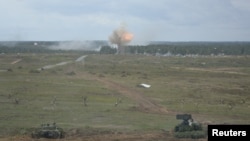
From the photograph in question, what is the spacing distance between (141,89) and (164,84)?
800 cm

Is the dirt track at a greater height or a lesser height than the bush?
lesser

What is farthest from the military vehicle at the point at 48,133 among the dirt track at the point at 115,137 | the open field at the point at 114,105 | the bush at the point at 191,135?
the bush at the point at 191,135

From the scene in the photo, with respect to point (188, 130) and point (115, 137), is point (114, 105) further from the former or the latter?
point (188, 130)

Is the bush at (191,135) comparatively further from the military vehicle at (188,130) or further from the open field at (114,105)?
Answer: the open field at (114,105)

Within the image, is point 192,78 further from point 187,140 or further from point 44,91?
point 187,140

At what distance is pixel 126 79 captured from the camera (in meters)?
65.9

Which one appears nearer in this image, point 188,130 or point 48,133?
point 48,133

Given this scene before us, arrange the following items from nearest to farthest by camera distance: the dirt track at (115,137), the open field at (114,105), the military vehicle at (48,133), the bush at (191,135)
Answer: the dirt track at (115,137) < the military vehicle at (48,133) < the bush at (191,135) < the open field at (114,105)

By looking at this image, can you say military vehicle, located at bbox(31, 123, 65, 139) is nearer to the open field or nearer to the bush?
the open field

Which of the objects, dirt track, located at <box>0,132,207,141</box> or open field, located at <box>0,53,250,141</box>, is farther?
open field, located at <box>0,53,250,141</box>

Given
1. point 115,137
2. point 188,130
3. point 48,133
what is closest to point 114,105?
point 115,137

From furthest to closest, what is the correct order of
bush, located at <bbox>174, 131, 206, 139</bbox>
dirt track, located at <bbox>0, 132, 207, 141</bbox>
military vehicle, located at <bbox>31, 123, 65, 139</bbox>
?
1. bush, located at <bbox>174, 131, 206, 139</bbox>
2. military vehicle, located at <bbox>31, 123, 65, 139</bbox>
3. dirt track, located at <bbox>0, 132, 207, 141</bbox>

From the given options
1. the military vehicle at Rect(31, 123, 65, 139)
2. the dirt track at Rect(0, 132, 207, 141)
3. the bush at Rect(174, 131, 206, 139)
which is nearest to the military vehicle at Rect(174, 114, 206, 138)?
the bush at Rect(174, 131, 206, 139)

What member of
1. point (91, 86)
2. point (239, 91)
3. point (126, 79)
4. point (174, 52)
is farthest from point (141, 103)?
point (174, 52)
